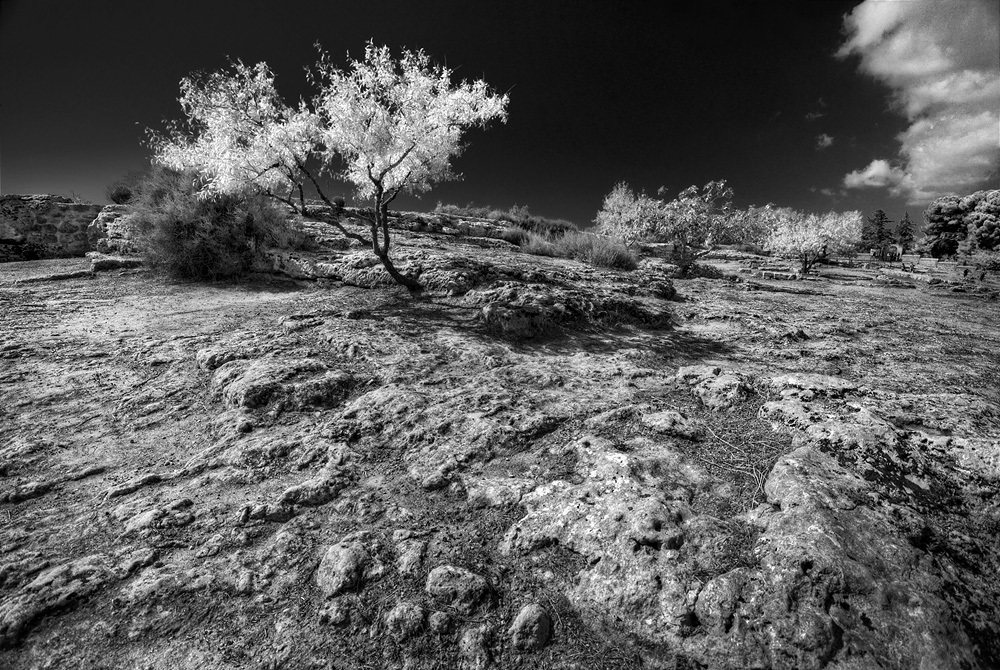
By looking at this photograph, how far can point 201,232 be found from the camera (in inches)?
480

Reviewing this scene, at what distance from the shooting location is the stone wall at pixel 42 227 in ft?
56.5

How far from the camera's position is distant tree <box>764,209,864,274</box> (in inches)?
1145

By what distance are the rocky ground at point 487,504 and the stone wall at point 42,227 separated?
16.2m

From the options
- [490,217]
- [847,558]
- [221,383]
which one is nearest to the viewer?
[847,558]

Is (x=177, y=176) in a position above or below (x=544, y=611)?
above

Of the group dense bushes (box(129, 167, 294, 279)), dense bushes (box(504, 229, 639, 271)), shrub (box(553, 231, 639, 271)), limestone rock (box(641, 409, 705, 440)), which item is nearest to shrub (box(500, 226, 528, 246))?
dense bushes (box(504, 229, 639, 271))

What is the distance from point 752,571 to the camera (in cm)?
253

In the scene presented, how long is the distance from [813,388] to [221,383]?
7.48 m

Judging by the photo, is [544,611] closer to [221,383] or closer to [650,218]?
[221,383]

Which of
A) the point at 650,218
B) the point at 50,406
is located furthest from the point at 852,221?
the point at 50,406

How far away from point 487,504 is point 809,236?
116ft

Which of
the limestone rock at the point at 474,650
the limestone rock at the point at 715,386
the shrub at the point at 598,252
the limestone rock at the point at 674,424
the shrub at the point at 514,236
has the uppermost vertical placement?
the shrub at the point at 514,236

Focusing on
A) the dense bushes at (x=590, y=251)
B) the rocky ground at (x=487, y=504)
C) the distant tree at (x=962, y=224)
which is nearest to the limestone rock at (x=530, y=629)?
the rocky ground at (x=487, y=504)

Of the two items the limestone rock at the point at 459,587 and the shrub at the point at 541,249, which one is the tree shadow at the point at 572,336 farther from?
the shrub at the point at 541,249
